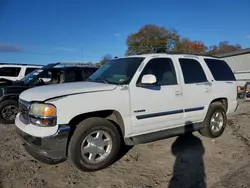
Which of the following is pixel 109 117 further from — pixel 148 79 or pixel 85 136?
pixel 148 79

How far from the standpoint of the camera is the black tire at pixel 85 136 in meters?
3.41

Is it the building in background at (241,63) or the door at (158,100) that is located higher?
the building in background at (241,63)

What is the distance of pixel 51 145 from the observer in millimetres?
3250

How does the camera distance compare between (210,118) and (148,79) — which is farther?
(210,118)

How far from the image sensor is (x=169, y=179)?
3398mm

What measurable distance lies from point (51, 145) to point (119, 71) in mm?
1978

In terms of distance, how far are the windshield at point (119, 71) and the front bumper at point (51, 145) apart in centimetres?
133

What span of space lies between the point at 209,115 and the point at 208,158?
1317 mm

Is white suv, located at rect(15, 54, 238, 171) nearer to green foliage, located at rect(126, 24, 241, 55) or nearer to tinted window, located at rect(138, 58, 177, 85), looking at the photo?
tinted window, located at rect(138, 58, 177, 85)

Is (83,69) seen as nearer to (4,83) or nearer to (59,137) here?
(4,83)

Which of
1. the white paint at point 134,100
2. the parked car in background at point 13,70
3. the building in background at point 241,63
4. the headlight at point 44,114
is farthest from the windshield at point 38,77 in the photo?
the building in background at point 241,63

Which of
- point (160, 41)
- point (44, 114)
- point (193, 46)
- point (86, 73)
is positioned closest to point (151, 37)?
point (160, 41)

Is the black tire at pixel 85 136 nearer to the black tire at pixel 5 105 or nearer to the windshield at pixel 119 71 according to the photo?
the windshield at pixel 119 71

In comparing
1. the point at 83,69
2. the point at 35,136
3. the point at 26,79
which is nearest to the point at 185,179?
the point at 35,136
